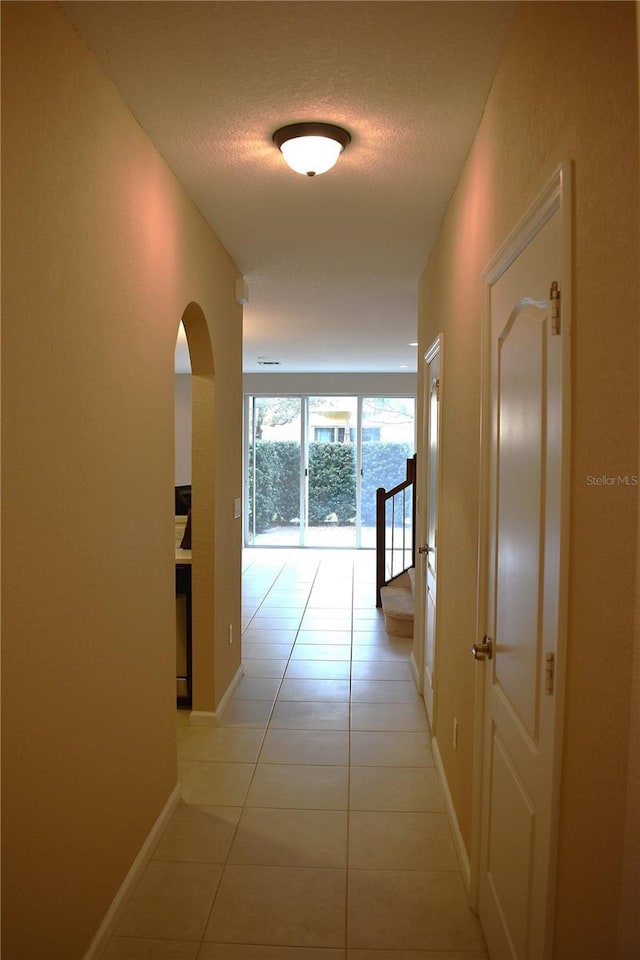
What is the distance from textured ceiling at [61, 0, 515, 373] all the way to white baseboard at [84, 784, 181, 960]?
2.45m

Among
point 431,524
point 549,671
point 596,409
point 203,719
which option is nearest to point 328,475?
point 431,524

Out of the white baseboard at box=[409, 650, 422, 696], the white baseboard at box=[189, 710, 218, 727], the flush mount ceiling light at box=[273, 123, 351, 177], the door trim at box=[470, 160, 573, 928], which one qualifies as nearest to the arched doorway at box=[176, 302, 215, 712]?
the white baseboard at box=[189, 710, 218, 727]

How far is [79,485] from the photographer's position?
184 centimetres

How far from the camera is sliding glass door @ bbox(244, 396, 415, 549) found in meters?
10.3

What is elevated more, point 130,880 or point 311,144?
point 311,144

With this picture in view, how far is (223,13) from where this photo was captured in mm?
1679

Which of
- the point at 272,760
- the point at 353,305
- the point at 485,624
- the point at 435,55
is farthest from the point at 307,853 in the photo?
the point at 353,305

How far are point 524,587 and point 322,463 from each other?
868cm

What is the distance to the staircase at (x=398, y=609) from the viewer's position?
5.51 m

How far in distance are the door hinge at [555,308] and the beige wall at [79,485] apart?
3.65ft

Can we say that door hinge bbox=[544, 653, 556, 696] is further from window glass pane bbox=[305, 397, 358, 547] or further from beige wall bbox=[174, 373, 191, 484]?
beige wall bbox=[174, 373, 191, 484]

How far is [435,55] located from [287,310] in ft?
12.2

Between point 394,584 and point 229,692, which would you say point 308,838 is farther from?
point 394,584

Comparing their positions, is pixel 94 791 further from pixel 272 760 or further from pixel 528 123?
pixel 528 123
